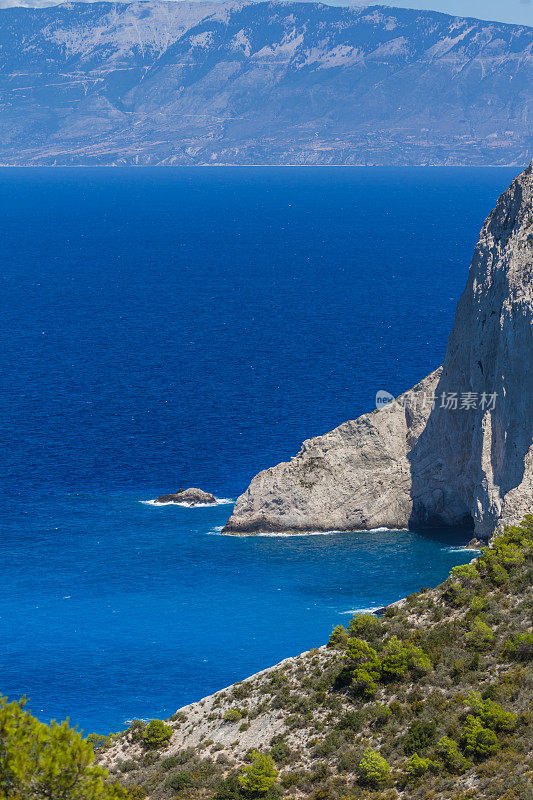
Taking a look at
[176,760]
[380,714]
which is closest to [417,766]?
[380,714]

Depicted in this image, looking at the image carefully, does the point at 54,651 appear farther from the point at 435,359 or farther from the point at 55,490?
the point at 435,359

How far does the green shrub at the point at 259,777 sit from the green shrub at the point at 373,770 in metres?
3.43

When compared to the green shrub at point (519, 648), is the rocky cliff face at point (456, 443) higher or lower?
higher

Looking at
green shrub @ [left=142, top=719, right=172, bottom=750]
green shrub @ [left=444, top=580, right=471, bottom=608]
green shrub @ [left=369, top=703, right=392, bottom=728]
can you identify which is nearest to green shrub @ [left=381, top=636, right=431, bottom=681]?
green shrub @ [left=369, top=703, right=392, bottom=728]

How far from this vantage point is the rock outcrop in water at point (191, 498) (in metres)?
99.0

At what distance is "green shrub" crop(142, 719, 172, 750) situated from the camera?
50.2 metres

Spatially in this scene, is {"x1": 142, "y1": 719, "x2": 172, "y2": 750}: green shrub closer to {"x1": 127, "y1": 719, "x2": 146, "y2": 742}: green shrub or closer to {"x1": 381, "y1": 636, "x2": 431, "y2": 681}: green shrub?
{"x1": 127, "y1": 719, "x2": 146, "y2": 742}: green shrub

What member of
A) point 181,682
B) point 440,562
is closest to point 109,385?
point 440,562

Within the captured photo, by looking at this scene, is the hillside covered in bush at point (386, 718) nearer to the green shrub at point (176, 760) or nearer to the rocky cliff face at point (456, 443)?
the green shrub at point (176, 760)

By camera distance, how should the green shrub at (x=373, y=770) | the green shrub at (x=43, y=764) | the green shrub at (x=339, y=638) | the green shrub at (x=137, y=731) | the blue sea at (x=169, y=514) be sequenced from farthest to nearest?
the blue sea at (x=169, y=514) < the green shrub at (x=339, y=638) < the green shrub at (x=137, y=731) < the green shrub at (x=373, y=770) < the green shrub at (x=43, y=764)

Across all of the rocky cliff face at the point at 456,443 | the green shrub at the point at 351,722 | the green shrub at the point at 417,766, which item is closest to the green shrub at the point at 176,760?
the green shrub at the point at 351,722

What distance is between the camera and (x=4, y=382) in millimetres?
139750

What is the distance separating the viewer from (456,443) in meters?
87.1

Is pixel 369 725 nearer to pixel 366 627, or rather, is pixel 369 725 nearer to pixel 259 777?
pixel 259 777
